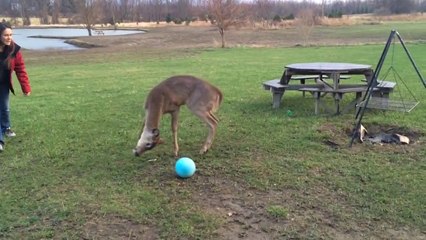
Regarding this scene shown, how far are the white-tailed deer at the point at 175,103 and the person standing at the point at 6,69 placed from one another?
100 inches

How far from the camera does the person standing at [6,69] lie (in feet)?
24.7

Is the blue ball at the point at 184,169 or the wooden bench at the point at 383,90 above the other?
the wooden bench at the point at 383,90

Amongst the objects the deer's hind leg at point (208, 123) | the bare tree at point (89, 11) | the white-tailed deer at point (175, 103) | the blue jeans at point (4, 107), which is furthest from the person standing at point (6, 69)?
the bare tree at point (89, 11)

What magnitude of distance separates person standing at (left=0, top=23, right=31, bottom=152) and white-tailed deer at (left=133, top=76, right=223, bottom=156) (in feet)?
8.37

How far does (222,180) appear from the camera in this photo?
230 inches

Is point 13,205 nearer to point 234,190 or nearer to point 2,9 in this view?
point 234,190

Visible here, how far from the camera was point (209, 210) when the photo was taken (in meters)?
4.98

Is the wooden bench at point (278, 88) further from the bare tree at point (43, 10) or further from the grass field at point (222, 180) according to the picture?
the bare tree at point (43, 10)

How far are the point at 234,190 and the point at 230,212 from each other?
0.61 meters

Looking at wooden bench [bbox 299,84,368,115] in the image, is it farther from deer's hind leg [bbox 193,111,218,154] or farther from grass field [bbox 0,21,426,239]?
deer's hind leg [bbox 193,111,218,154]

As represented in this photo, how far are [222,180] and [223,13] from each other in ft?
107

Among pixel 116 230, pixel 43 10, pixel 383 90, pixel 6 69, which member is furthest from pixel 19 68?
pixel 43 10

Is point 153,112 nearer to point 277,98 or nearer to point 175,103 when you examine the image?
point 175,103

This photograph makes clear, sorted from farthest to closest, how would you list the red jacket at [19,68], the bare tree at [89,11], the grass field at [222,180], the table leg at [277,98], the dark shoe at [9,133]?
1. the bare tree at [89,11]
2. the table leg at [277,98]
3. the dark shoe at [9,133]
4. the red jacket at [19,68]
5. the grass field at [222,180]
